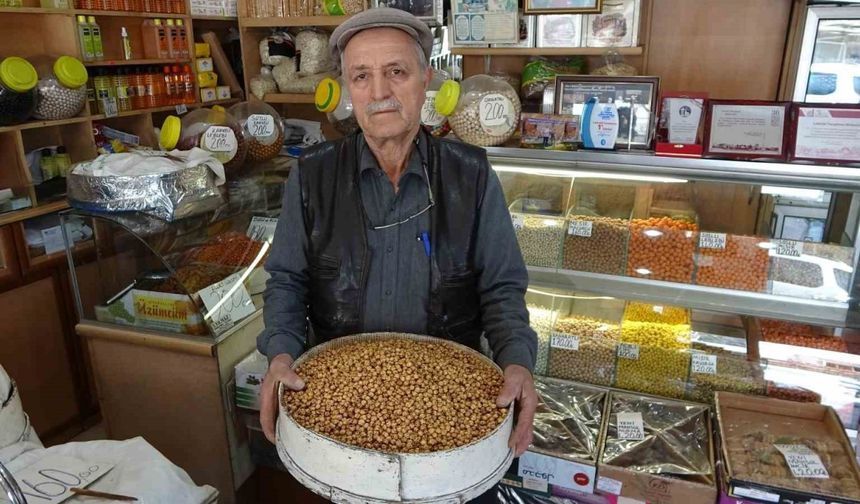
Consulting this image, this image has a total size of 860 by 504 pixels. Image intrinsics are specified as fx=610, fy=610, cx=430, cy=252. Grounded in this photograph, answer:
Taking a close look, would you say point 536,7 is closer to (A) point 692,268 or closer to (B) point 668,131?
(B) point 668,131

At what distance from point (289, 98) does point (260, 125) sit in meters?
1.19

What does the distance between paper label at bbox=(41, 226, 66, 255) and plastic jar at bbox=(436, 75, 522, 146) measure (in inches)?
76.4

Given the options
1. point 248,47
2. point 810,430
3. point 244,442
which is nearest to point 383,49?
point 244,442

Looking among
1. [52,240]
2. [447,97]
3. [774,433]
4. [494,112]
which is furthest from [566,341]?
[52,240]

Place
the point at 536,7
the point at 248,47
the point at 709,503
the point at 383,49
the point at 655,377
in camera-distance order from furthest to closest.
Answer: the point at 248,47 < the point at 536,7 < the point at 655,377 < the point at 709,503 < the point at 383,49

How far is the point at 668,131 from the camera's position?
1848 millimetres

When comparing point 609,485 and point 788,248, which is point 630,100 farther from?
point 609,485

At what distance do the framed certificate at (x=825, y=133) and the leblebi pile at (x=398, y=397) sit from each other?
1128 mm

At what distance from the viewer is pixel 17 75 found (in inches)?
98.1

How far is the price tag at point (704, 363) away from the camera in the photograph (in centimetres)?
195

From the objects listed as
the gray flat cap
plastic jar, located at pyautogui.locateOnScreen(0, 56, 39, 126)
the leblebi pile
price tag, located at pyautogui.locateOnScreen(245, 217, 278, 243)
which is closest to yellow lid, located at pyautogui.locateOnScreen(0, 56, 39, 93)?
plastic jar, located at pyautogui.locateOnScreen(0, 56, 39, 126)

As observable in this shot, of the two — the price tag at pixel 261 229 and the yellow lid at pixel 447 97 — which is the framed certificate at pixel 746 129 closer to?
the yellow lid at pixel 447 97

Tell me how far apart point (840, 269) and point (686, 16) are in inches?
58.7

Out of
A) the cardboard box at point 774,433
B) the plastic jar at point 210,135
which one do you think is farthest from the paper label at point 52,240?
the cardboard box at point 774,433
